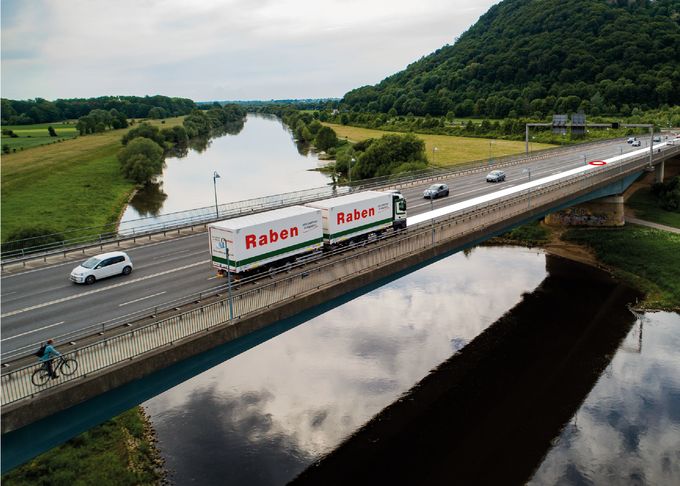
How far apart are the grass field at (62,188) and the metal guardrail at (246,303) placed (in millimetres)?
47879

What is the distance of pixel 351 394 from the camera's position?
3503 cm

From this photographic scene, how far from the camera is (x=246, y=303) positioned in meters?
24.5

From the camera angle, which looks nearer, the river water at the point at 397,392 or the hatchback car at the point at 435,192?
the river water at the point at 397,392

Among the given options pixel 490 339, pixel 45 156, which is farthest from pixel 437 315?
pixel 45 156

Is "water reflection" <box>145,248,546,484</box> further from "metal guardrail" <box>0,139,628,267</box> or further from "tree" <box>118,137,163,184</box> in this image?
"tree" <box>118,137,163,184</box>

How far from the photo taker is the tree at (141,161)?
106 m

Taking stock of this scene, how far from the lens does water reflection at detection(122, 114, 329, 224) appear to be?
9211 centimetres

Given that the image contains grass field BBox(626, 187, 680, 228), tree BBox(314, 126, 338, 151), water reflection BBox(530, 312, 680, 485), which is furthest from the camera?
tree BBox(314, 126, 338, 151)

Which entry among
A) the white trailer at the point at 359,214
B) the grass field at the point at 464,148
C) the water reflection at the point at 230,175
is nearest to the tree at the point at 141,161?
the water reflection at the point at 230,175

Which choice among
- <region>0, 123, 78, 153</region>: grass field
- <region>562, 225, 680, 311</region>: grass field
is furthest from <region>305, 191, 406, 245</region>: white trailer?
<region>0, 123, 78, 153</region>: grass field

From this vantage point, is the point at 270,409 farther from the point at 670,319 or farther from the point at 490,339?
the point at 670,319

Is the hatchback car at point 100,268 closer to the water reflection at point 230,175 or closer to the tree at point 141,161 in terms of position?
the water reflection at point 230,175

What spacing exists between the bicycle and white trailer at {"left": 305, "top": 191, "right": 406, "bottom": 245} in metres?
19.5

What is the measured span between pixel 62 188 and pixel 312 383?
256 ft
